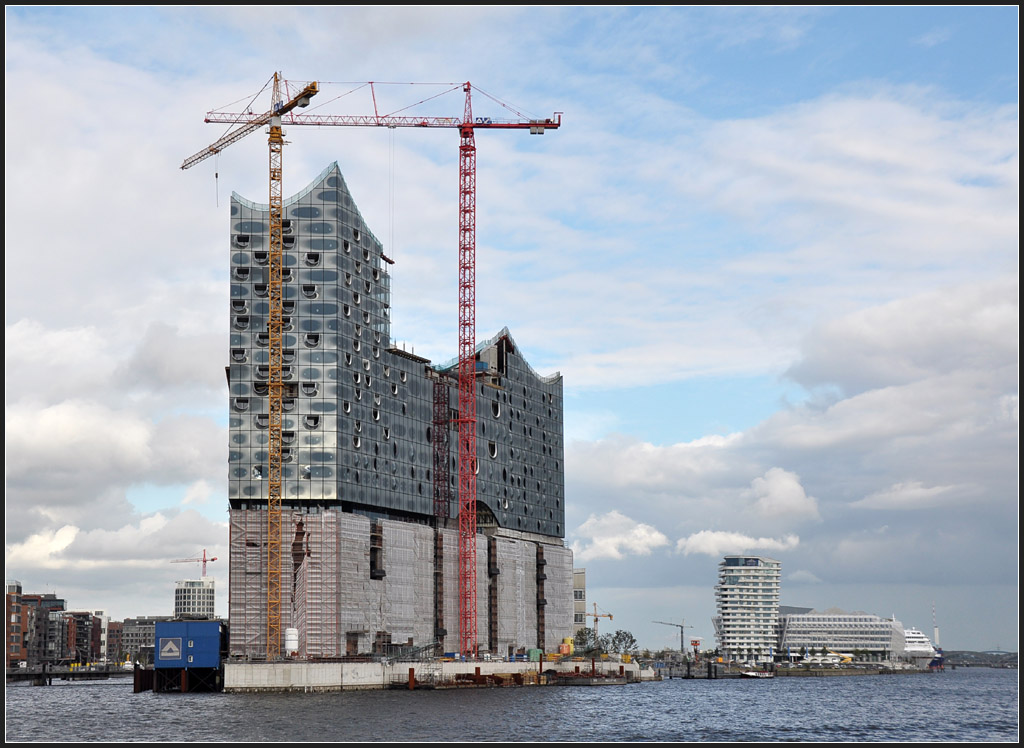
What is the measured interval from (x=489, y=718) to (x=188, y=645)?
69.6 m

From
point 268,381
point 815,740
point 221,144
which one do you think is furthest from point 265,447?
point 815,740

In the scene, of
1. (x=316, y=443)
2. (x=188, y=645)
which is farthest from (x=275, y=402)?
(x=188, y=645)

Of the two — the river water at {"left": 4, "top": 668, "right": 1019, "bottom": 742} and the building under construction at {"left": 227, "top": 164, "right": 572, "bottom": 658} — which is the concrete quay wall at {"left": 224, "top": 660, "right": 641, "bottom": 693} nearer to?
the river water at {"left": 4, "top": 668, "right": 1019, "bottom": 742}

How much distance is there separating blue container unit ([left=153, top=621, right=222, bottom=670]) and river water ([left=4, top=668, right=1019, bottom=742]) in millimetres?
5305

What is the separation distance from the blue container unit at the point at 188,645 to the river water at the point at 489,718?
5.30 metres

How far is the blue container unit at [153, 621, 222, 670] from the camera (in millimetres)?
171625

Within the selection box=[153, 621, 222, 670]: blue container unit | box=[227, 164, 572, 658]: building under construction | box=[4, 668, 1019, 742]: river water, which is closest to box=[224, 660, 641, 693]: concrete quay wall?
box=[4, 668, 1019, 742]: river water

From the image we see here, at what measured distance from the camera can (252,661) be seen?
532 feet

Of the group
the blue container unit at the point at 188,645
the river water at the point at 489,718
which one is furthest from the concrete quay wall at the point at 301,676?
the blue container unit at the point at 188,645

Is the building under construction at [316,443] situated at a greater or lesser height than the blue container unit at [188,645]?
greater

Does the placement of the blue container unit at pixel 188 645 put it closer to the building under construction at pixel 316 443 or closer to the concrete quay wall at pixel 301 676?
the building under construction at pixel 316 443

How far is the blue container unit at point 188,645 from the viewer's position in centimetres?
17162

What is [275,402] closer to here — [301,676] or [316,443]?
[316,443]

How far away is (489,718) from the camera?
389 feet
